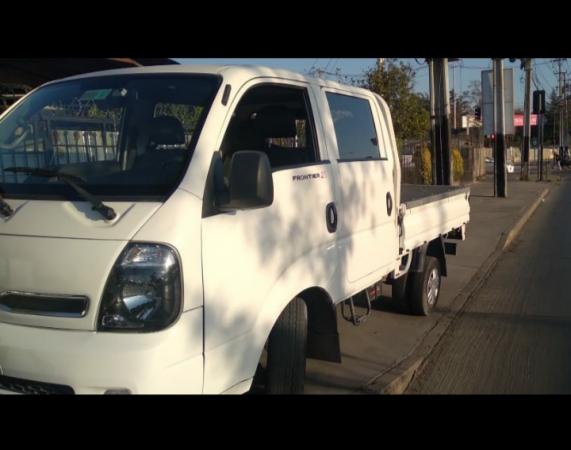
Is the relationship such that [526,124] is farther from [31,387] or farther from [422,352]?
[31,387]

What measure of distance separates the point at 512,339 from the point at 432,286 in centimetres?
118

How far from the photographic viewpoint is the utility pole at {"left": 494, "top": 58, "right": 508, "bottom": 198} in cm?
2111

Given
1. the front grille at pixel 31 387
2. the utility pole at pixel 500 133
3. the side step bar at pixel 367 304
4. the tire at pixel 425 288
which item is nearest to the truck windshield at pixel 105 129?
the front grille at pixel 31 387

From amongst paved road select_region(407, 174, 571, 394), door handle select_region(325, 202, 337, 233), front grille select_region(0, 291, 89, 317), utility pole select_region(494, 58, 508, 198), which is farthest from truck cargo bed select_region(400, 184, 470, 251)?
utility pole select_region(494, 58, 508, 198)

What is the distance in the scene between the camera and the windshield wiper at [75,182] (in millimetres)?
2815

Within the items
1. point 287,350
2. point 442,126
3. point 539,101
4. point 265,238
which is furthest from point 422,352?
point 539,101

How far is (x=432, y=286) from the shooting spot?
7.00m

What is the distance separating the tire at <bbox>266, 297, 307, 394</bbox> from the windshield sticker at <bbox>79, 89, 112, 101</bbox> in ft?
5.66

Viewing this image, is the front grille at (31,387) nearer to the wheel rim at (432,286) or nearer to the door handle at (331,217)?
the door handle at (331,217)

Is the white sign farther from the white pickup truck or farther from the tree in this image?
the white pickup truck

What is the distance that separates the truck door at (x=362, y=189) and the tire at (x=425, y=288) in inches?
51.5
